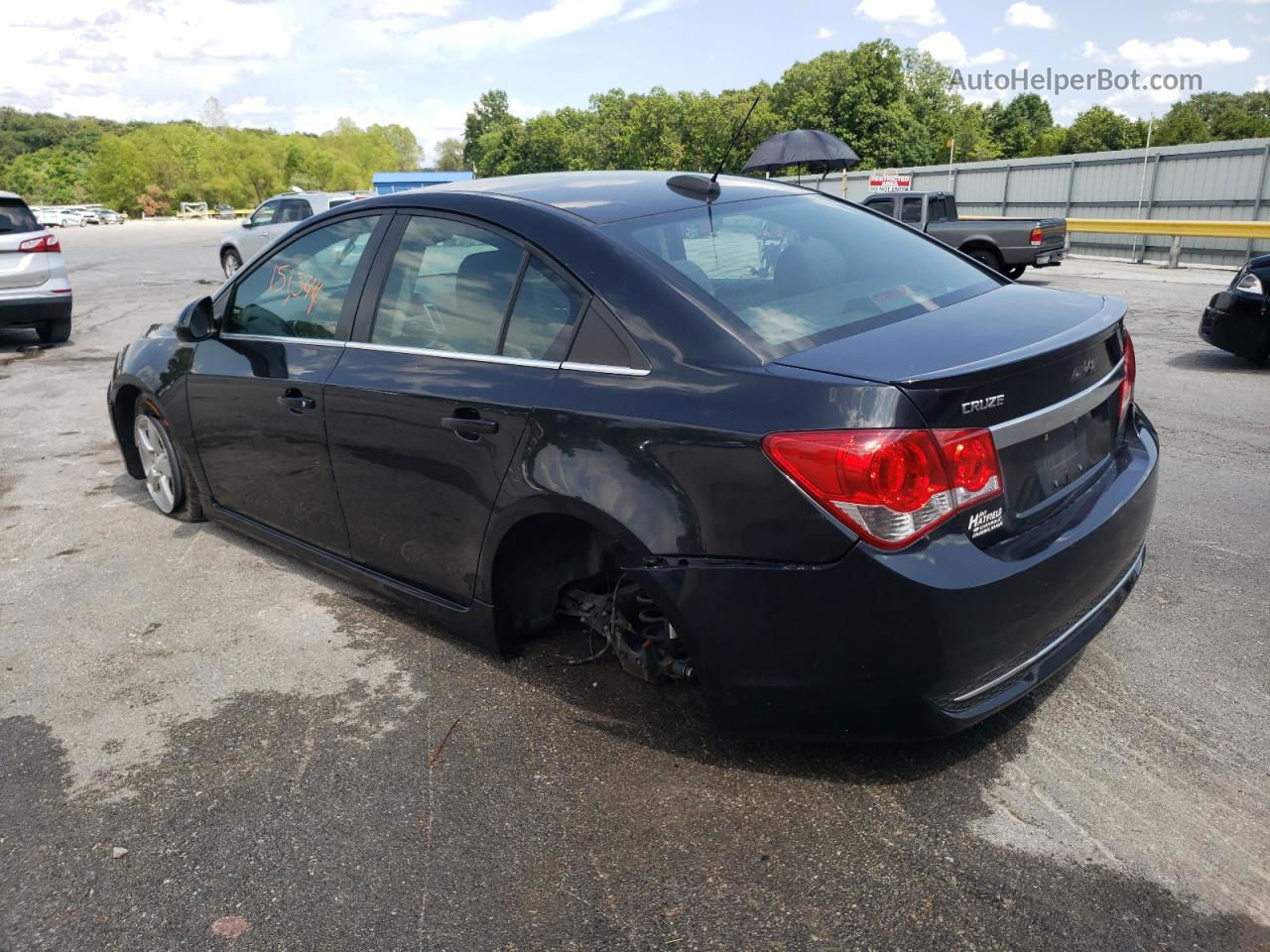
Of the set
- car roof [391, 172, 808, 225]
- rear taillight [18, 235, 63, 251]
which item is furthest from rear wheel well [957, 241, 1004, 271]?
car roof [391, 172, 808, 225]

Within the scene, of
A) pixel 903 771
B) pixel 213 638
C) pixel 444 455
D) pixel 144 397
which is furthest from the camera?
pixel 144 397

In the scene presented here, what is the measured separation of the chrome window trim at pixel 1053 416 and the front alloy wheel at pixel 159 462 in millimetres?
4011

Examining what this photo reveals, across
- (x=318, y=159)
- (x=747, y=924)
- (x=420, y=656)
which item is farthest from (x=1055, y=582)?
(x=318, y=159)

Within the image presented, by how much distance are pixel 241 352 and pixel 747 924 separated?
312 centimetres

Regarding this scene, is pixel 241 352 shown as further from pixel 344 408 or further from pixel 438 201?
pixel 438 201

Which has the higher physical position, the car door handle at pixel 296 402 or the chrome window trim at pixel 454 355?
the chrome window trim at pixel 454 355

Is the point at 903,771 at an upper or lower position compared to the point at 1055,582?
lower

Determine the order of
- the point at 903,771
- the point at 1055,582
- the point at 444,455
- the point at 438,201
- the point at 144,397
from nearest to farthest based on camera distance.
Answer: the point at 1055,582 → the point at 903,771 → the point at 444,455 → the point at 438,201 → the point at 144,397

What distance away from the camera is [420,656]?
3.64 m

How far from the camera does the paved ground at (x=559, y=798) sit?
231 centimetres

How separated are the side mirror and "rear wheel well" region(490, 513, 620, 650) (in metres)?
2.07

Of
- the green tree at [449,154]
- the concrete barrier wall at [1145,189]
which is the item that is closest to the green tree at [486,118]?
the green tree at [449,154]

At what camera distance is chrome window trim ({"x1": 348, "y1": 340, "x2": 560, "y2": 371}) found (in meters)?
3.04

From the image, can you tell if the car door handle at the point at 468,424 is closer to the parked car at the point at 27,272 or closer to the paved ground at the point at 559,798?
the paved ground at the point at 559,798
